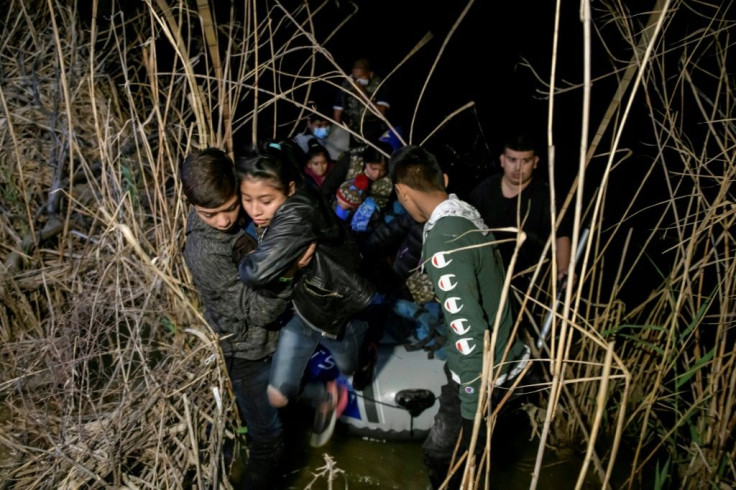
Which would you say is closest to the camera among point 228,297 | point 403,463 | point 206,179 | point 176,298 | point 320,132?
point 206,179

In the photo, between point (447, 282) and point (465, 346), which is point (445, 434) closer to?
point (465, 346)

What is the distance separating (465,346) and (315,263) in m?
0.70

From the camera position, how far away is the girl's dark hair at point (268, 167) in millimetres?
2145

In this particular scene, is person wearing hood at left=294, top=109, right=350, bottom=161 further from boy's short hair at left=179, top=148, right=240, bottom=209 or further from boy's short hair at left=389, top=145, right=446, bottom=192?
boy's short hair at left=179, top=148, right=240, bottom=209

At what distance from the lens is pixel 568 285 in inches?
48.6

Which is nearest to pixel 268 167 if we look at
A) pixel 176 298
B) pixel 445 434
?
pixel 176 298

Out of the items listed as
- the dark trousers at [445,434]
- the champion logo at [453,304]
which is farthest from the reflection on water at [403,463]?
the champion logo at [453,304]

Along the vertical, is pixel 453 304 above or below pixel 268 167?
below

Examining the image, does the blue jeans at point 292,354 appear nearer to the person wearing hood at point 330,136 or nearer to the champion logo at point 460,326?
the champion logo at point 460,326

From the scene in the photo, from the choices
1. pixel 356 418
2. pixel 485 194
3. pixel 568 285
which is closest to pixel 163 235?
pixel 356 418

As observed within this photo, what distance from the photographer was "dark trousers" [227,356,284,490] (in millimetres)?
2543

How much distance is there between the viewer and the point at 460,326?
2115 millimetres

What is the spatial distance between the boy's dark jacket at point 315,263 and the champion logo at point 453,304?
17.1 inches

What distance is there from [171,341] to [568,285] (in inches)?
111
